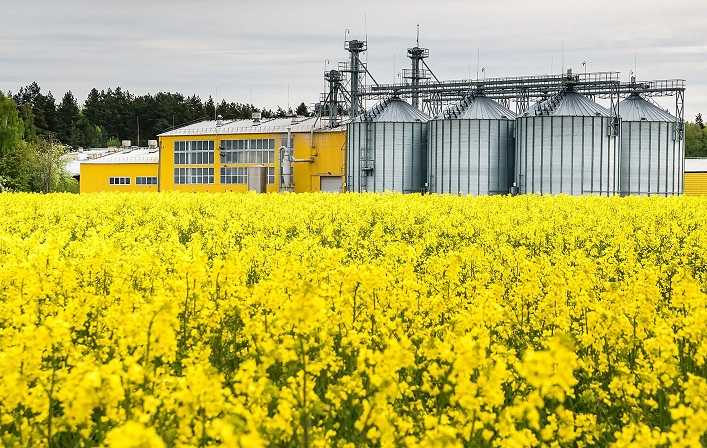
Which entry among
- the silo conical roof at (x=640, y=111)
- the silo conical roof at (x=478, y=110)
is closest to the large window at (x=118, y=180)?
the silo conical roof at (x=478, y=110)

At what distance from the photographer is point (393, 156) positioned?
146 ft

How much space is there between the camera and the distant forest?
131 m

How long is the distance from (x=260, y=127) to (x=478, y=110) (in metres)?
21.1

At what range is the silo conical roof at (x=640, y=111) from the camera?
139 feet

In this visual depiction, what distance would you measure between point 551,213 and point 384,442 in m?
18.1

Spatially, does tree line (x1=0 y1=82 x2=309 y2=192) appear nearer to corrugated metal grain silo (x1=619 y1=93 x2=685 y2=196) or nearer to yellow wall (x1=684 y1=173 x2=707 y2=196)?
yellow wall (x1=684 y1=173 x2=707 y2=196)

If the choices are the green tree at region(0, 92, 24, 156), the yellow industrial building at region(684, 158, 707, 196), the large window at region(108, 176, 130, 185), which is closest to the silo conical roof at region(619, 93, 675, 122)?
the yellow industrial building at region(684, 158, 707, 196)

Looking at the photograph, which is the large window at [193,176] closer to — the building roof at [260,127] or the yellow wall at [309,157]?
the yellow wall at [309,157]

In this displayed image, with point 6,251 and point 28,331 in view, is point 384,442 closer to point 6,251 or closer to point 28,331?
point 28,331

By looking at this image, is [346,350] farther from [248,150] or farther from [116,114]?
[116,114]

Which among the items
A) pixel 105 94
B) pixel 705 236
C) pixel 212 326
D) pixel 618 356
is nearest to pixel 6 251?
pixel 212 326

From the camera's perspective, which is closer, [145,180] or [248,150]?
[248,150]

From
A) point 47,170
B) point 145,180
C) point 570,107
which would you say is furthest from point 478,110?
point 47,170

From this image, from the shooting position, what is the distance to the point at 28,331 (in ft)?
14.1
